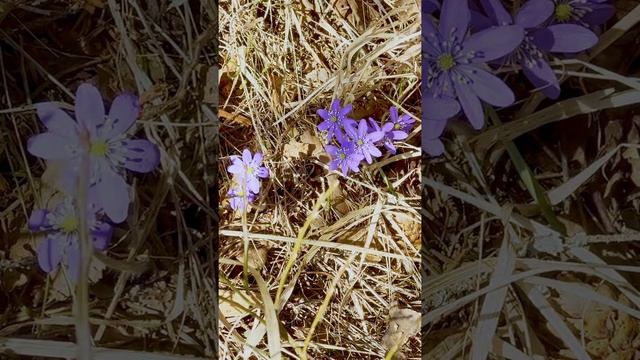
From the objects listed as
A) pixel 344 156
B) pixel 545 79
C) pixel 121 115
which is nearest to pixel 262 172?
pixel 344 156

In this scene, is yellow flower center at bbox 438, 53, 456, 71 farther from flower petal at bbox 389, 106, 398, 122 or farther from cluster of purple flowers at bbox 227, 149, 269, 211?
cluster of purple flowers at bbox 227, 149, 269, 211

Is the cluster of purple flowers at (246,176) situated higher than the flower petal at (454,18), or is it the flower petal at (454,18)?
the flower petal at (454,18)

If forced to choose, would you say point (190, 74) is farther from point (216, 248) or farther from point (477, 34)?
point (477, 34)

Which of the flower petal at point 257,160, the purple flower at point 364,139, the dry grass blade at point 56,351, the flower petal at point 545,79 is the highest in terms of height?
the flower petal at point 545,79

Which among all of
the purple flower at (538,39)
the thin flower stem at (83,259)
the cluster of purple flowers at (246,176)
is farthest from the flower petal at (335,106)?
the thin flower stem at (83,259)

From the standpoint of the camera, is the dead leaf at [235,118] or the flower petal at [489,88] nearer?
the flower petal at [489,88]

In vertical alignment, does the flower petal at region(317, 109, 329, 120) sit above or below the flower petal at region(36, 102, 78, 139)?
below

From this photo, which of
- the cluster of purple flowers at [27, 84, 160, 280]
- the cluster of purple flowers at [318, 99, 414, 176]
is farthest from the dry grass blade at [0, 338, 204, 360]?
the cluster of purple flowers at [318, 99, 414, 176]

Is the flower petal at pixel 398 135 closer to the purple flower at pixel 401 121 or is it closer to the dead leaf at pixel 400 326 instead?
the purple flower at pixel 401 121

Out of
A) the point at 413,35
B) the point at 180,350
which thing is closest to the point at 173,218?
the point at 180,350
